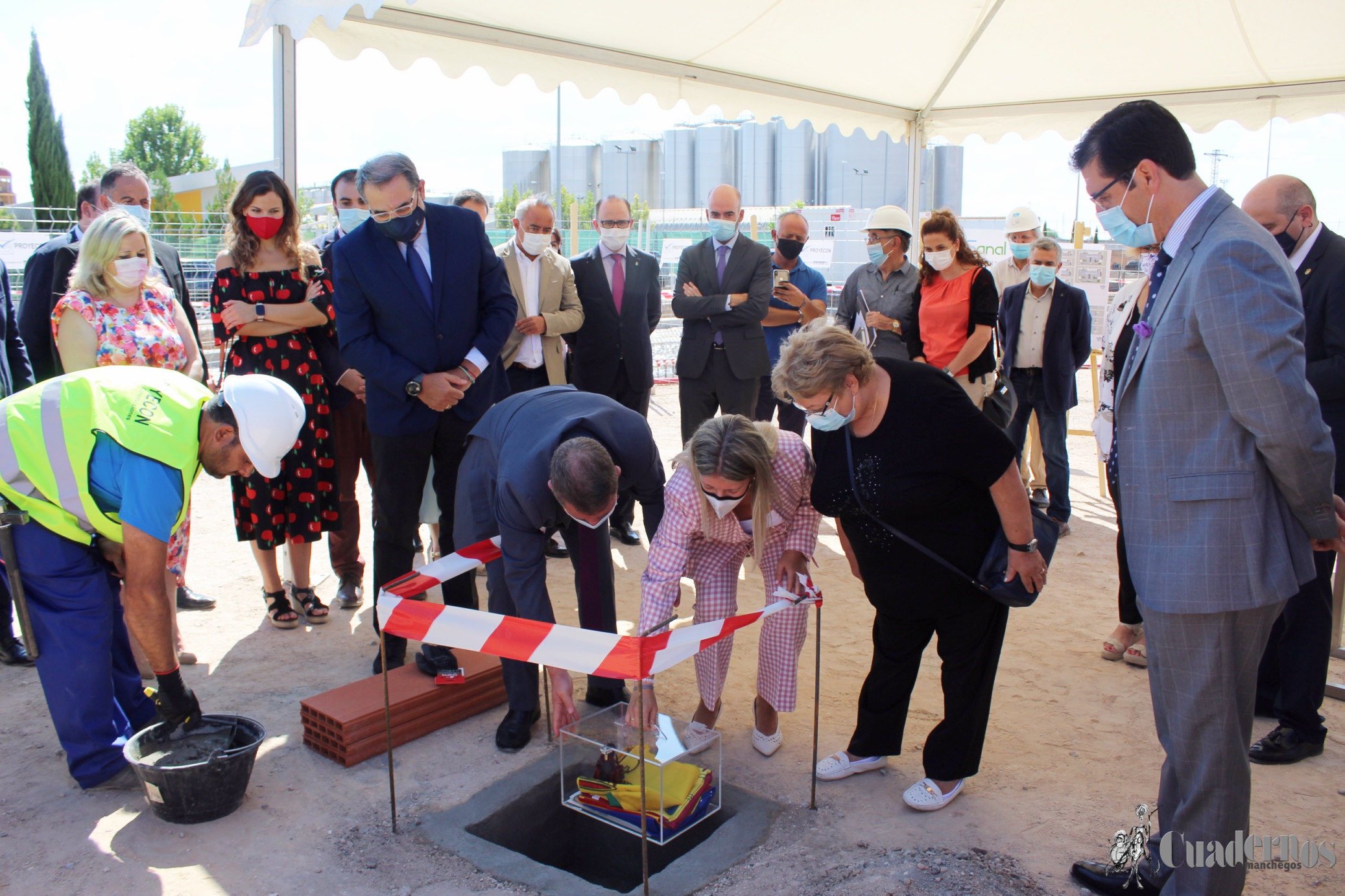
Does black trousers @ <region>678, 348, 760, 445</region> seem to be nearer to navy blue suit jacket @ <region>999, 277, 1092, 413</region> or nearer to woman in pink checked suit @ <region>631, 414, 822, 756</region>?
navy blue suit jacket @ <region>999, 277, 1092, 413</region>

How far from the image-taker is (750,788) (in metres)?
3.24

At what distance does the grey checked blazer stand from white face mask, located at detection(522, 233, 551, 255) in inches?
147

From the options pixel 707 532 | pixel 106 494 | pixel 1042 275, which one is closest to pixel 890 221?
pixel 1042 275

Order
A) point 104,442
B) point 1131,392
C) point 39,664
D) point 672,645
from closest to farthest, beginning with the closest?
point 1131,392, point 672,645, point 104,442, point 39,664

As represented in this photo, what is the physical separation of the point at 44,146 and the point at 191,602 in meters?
35.0

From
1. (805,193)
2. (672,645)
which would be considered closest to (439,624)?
(672,645)

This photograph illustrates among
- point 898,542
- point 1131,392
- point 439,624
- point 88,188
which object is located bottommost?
point 439,624

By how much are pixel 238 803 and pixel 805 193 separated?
63.0m

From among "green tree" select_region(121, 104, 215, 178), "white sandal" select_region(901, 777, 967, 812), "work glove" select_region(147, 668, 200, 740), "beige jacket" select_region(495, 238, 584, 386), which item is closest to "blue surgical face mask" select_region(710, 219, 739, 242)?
"beige jacket" select_region(495, 238, 584, 386)

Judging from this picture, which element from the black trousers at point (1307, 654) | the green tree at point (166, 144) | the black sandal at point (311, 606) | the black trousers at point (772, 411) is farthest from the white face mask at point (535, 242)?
the green tree at point (166, 144)

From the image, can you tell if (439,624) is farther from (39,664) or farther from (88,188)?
(88,188)

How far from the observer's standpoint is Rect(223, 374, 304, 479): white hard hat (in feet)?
9.12

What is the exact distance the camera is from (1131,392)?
2275 millimetres

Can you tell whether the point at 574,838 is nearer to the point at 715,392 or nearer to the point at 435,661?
the point at 435,661
